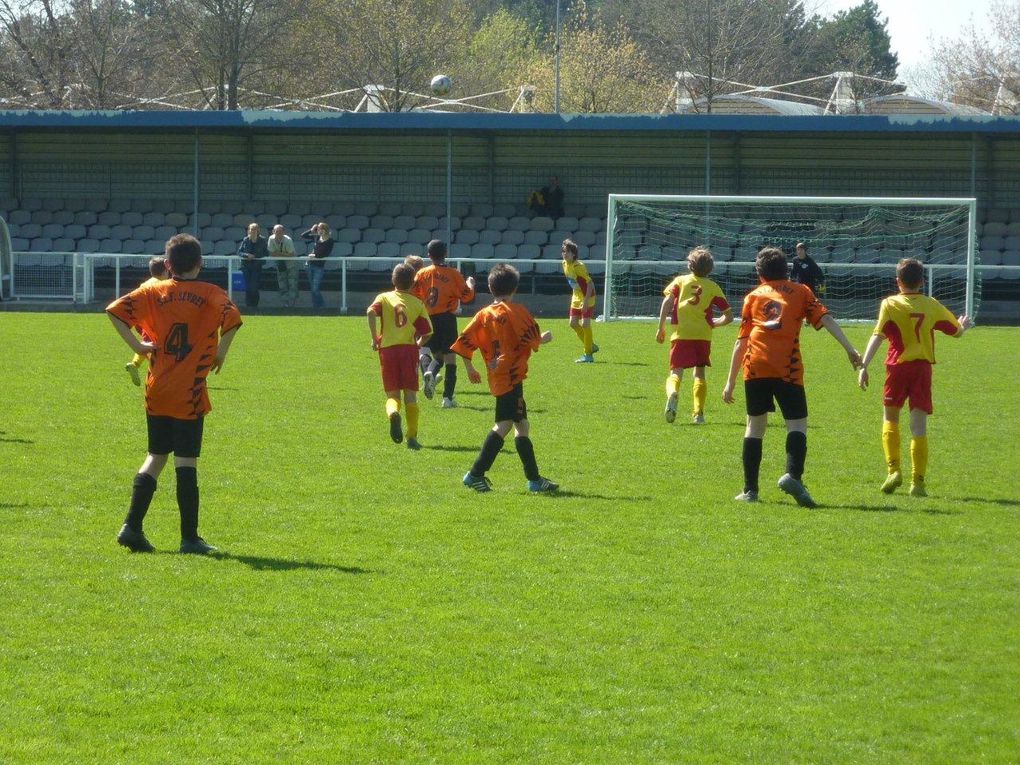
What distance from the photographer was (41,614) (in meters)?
6.28

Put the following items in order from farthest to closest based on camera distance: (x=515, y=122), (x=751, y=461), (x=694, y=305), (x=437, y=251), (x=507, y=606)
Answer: (x=515, y=122) → (x=437, y=251) → (x=694, y=305) → (x=751, y=461) → (x=507, y=606)

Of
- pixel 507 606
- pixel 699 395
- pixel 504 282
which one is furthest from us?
pixel 699 395

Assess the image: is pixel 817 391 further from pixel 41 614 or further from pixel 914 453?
pixel 41 614

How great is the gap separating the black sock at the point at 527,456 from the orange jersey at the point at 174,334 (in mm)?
2643

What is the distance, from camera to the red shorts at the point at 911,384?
9531 mm

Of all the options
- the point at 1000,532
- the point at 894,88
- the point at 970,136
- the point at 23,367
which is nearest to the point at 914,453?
the point at 1000,532

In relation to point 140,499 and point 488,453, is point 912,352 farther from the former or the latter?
point 140,499

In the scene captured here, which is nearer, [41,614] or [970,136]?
[41,614]

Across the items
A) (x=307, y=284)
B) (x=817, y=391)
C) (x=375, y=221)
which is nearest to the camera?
(x=817, y=391)

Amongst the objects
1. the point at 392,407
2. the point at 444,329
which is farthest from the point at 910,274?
the point at 444,329

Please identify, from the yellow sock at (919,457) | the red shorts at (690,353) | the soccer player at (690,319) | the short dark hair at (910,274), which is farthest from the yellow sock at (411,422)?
the short dark hair at (910,274)

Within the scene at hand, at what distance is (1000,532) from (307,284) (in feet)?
82.6

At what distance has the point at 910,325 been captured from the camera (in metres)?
9.50

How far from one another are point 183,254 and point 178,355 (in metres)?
0.52
